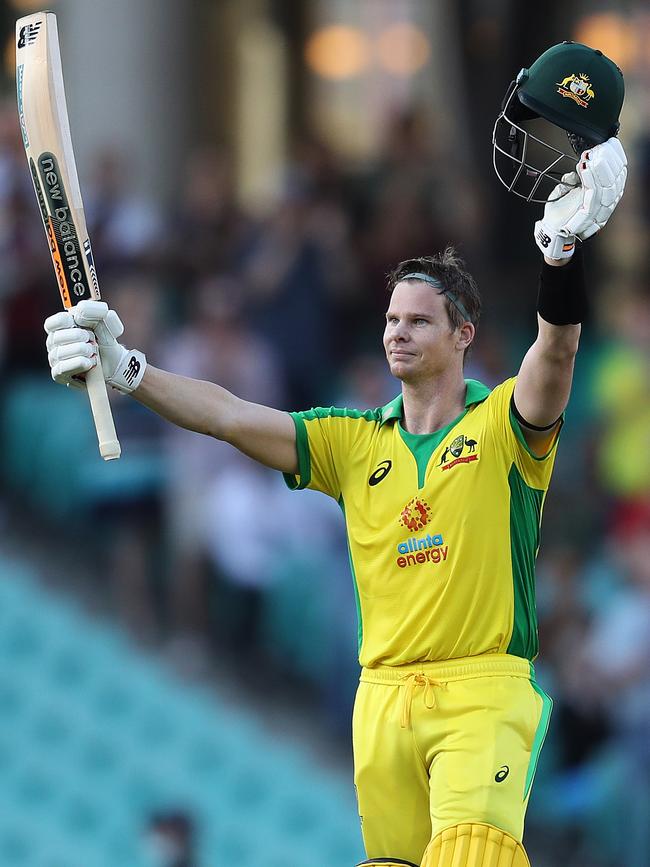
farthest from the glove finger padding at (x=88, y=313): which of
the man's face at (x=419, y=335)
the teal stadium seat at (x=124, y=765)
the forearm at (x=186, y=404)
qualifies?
the teal stadium seat at (x=124, y=765)

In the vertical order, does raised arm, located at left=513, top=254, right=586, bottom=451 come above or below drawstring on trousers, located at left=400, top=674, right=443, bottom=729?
above

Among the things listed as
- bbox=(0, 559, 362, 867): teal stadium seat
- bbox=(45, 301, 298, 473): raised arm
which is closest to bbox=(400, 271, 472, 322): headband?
bbox=(45, 301, 298, 473): raised arm

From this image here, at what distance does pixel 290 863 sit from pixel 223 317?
12.0ft

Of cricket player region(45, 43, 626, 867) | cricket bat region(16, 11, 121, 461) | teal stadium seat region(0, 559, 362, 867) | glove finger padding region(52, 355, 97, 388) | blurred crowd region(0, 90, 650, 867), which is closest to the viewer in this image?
cricket player region(45, 43, 626, 867)

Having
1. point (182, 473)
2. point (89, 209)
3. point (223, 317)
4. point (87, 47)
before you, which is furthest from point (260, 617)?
point (87, 47)

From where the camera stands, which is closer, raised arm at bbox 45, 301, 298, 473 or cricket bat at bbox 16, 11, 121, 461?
raised arm at bbox 45, 301, 298, 473

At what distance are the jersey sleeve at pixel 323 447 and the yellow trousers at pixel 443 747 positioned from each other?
0.67 metres

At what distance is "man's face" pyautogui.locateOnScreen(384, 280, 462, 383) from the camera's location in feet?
18.6

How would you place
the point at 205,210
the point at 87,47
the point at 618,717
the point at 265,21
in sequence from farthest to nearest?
the point at 265,21
the point at 87,47
the point at 205,210
the point at 618,717

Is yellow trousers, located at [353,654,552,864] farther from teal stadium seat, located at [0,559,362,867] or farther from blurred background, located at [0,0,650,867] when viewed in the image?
teal stadium seat, located at [0,559,362,867]

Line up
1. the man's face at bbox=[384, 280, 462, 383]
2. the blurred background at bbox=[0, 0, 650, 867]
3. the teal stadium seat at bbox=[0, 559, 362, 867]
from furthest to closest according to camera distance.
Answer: the teal stadium seat at bbox=[0, 559, 362, 867], the blurred background at bbox=[0, 0, 650, 867], the man's face at bbox=[384, 280, 462, 383]

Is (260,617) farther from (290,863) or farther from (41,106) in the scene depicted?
(41,106)

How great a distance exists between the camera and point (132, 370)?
5676mm

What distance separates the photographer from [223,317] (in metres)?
11.7
